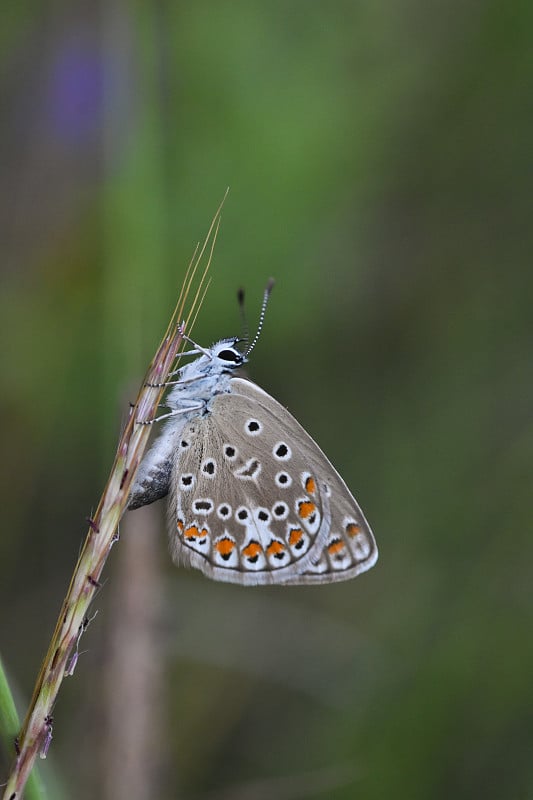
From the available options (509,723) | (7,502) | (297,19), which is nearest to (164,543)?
(7,502)

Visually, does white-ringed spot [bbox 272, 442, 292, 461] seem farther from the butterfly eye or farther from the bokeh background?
the bokeh background

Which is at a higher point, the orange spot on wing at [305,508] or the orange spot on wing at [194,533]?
the orange spot on wing at [305,508]

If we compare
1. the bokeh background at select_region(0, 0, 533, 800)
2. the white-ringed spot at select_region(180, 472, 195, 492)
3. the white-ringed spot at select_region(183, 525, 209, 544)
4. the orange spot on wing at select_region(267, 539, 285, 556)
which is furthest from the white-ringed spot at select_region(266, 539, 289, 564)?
the bokeh background at select_region(0, 0, 533, 800)

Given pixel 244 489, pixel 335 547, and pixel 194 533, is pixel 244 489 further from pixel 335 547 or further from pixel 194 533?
pixel 335 547

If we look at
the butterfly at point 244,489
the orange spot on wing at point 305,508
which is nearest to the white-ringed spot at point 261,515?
the butterfly at point 244,489

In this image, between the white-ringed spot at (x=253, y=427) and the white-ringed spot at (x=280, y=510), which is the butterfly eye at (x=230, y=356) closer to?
the white-ringed spot at (x=253, y=427)

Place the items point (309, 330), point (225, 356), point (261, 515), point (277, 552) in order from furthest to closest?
point (309, 330), point (225, 356), point (261, 515), point (277, 552)

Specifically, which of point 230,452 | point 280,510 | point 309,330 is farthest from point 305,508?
point 309,330
